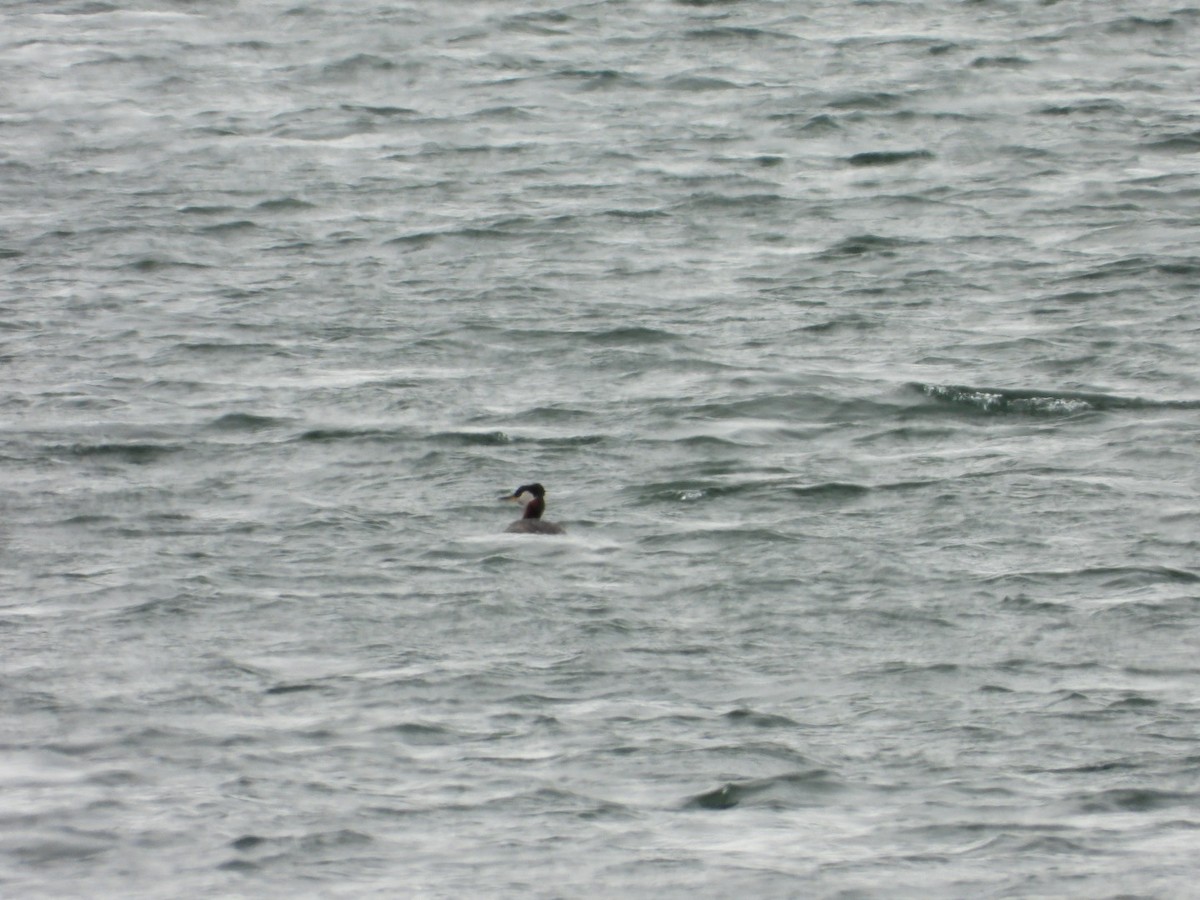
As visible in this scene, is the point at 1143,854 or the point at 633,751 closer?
the point at 1143,854

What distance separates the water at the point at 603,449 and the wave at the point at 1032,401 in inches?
1.7

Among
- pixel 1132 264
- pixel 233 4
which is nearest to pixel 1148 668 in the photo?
pixel 1132 264

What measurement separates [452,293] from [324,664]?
24.1 ft

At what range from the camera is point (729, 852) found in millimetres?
9891

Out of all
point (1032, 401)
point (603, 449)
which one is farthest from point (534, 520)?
point (1032, 401)

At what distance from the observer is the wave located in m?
16.0

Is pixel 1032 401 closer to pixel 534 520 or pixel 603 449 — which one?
pixel 603 449

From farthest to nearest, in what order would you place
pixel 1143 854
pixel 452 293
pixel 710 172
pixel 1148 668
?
pixel 710 172 < pixel 452 293 < pixel 1148 668 < pixel 1143 854

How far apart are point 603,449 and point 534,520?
1791 mm

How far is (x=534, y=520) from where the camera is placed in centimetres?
1361

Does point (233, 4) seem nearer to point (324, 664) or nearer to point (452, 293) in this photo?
point (452, 293)

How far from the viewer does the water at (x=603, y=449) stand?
10289 mm

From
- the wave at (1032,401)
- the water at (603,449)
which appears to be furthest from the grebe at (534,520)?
the wave at (1032,401)

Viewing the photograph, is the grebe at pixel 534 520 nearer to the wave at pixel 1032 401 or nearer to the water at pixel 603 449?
the water at pixel 603 449
